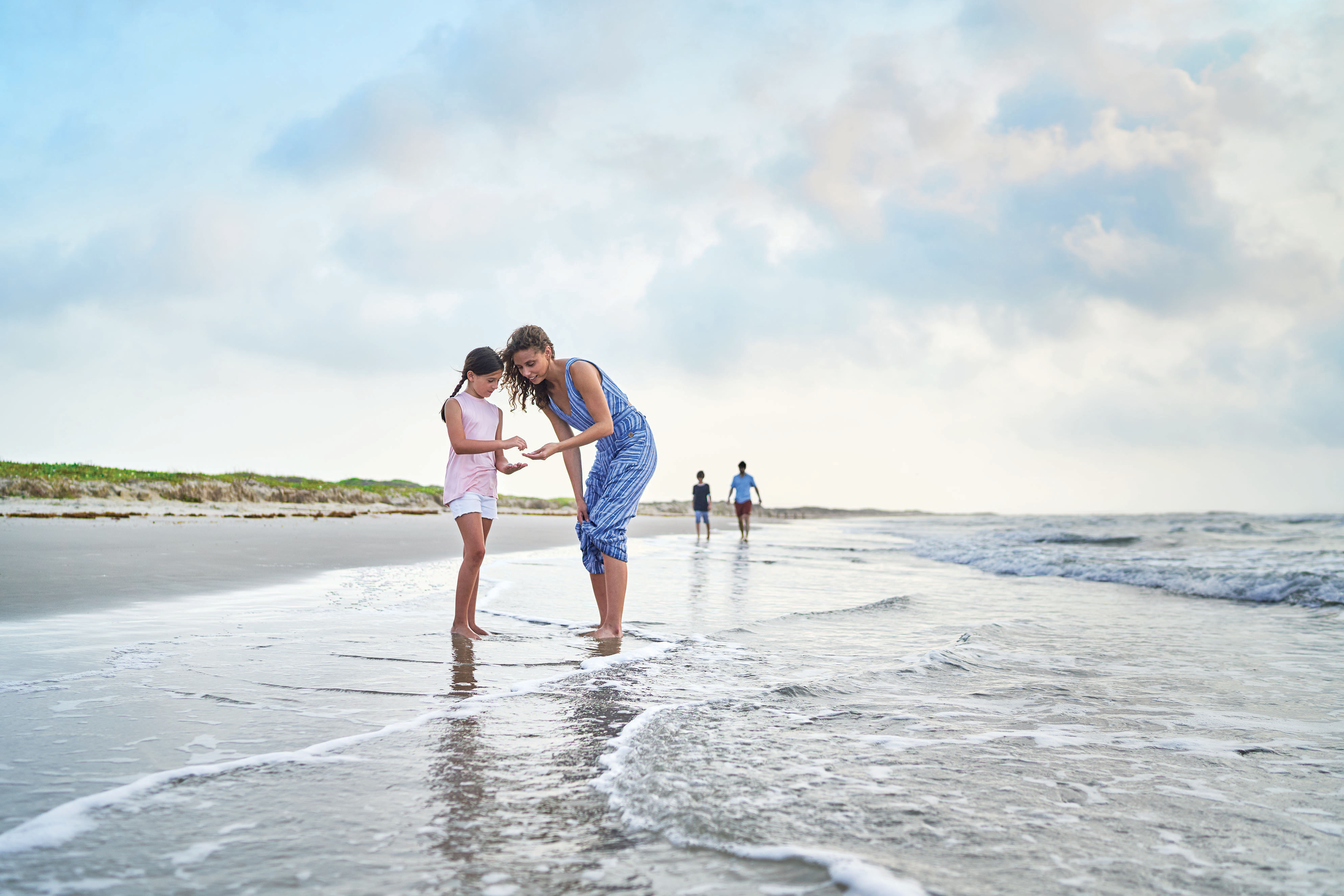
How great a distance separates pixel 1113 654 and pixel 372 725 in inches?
182

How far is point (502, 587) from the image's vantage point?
812 cm

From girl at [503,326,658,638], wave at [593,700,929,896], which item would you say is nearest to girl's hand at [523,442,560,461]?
girl at [503,326,658,638]

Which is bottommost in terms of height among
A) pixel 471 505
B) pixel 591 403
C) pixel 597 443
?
pixel 471 505

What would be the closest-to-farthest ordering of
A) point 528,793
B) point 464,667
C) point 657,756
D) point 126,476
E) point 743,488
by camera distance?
1. point 528,793
2. point 657,756
3. point 464,667
4. point 743,488
5. point 126,476

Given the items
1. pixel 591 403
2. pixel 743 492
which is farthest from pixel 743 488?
pixel 591 403

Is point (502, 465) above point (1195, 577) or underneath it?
above

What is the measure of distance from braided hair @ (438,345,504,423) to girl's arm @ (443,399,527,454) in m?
0.03

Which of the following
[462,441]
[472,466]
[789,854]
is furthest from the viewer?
[472,466]

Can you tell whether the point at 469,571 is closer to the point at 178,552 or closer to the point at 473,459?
the point at 473,459

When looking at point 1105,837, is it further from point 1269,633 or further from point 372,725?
point 1269,633

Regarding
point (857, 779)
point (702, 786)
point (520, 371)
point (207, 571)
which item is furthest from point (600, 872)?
point (207, 571)

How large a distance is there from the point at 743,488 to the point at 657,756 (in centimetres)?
2058

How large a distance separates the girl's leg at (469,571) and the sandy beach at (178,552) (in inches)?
112

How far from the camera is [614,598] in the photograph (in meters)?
5.36
